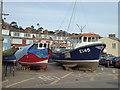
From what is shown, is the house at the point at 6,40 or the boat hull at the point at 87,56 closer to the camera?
the boat hull at the point at 87,56

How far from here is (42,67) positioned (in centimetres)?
2136

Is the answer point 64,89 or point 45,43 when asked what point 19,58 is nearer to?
point 45,43

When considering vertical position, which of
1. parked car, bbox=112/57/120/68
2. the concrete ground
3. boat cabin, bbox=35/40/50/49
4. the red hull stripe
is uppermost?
boat cabin, bbox=35/40/50/49

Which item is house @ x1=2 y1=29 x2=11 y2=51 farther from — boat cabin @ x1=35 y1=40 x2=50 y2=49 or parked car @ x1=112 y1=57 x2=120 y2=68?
parked car @ x1=112 y1=57 x2=120 y2=68

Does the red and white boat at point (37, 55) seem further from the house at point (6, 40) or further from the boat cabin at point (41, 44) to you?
the house at point (6, 40)

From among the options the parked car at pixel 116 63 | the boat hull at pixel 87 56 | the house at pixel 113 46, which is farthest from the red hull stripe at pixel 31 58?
the house at pixel 113 46

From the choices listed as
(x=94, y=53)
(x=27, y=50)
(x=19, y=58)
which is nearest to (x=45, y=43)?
(x=27, y=50)

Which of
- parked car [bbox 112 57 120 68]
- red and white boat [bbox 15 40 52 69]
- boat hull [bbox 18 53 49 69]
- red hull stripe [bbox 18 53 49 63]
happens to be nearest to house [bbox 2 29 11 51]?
red and white boat [bbox 15 40 52 69]

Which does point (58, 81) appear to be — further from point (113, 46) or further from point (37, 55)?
point (113, 46)

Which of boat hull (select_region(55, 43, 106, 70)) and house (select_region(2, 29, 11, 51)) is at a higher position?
house (select_region(2, 29, 11, 51))

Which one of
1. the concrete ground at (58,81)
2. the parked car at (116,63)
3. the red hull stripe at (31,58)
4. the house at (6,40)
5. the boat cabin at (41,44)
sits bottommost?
the concrete ground at (58,81)

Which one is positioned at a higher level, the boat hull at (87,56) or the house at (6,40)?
the house at (6,40)

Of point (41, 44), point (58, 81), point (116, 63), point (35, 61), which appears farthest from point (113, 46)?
point (58, 81)

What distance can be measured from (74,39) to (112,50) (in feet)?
106
